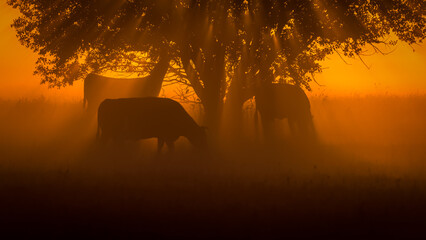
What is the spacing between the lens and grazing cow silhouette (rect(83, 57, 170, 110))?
22566 mm

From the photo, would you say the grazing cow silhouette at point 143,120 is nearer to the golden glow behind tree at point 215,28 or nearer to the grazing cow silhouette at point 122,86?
the golden glow behind tree at point 215,28

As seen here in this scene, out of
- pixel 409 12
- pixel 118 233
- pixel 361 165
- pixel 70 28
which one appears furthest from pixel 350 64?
pixel 118 233

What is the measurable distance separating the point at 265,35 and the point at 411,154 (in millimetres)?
6324

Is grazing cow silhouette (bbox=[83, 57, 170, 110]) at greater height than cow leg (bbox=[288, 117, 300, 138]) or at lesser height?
greater

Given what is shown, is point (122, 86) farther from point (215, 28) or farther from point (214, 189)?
point (214, 189)

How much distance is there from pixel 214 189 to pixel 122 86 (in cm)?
1499

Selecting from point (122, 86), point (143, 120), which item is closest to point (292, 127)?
point (143, 120)

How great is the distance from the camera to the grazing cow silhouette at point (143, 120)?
15797 mm

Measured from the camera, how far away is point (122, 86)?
24.7 meters

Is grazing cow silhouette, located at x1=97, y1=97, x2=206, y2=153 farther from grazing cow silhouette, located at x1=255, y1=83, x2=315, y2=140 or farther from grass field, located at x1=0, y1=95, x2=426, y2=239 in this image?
grazing cow silhouette, located at x1=255, y1=83, x2=315, y2=140

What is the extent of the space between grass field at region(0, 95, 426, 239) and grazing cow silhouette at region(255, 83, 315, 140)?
1154 millimetres

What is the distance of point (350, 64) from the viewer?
20.2 meters

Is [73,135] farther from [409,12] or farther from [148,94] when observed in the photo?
[409,12]

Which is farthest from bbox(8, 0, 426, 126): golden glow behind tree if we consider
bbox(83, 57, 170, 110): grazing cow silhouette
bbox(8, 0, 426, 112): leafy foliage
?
bbox(83, 57, 170, 110): grazing cow silhouette
